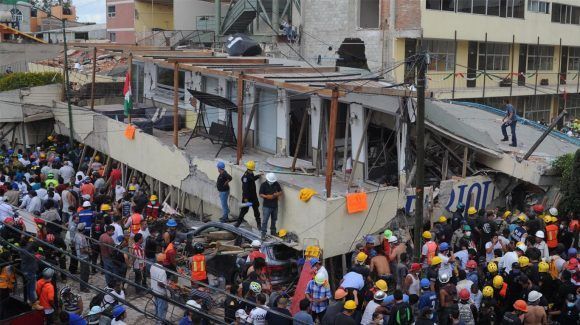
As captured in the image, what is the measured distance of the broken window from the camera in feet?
102

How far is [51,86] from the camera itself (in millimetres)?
27359

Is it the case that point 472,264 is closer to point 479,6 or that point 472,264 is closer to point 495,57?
point 479,6

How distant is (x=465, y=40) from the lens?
103ft

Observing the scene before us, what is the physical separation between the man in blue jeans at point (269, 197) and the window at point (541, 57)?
27.7m

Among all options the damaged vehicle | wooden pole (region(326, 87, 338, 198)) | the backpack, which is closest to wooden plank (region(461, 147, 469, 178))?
wooden pole (region(326, 87, 338, 198))

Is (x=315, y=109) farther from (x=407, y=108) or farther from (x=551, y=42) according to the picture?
(x=551, y=42)

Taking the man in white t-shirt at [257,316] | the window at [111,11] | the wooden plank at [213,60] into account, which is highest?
the window at [111,11]

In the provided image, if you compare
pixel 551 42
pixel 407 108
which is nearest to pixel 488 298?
pixel 407 108

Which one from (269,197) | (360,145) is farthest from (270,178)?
(360,145)

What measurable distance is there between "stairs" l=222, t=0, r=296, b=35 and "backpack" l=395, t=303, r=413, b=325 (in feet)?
78.1

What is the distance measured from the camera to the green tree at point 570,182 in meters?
15.3

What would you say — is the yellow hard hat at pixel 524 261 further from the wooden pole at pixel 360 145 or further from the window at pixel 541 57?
the window at pixel 541 57

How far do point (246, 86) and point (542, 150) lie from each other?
29.8 feet

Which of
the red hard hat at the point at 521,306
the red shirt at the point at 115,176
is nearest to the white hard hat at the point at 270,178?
the red hard hat at the point at 521,306
